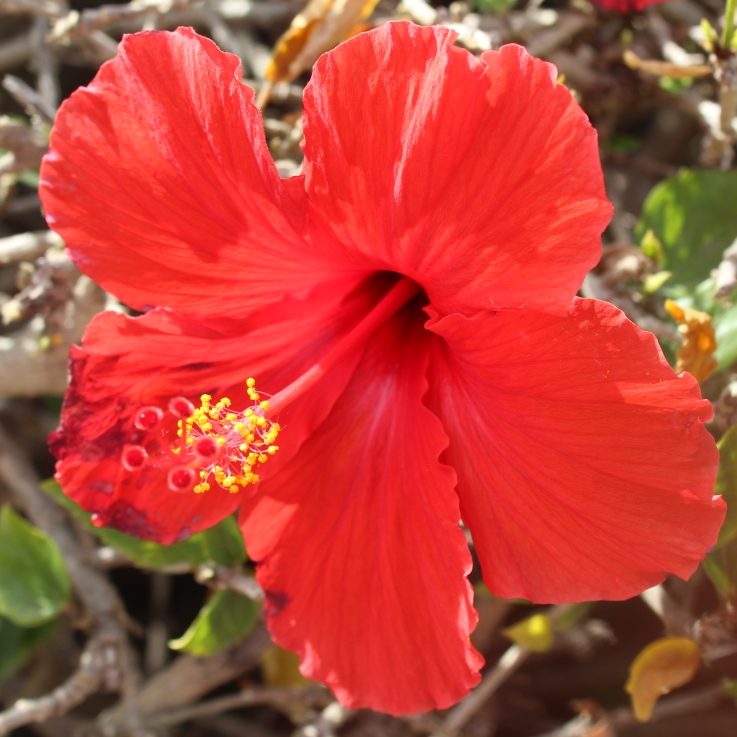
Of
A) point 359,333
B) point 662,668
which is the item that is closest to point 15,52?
point 359,333

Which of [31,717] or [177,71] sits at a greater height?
[177,71]

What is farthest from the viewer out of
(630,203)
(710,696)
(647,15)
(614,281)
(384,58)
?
(630,203)

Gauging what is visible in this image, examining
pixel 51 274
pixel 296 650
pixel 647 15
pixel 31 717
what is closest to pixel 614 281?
pixel 647 15

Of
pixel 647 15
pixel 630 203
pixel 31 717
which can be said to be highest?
pixel 647 15

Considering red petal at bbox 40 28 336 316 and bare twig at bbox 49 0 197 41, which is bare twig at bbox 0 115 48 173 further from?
red petal at bbox 40 28 336 316

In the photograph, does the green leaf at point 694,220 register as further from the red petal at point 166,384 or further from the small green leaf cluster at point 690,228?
the red petal at point 166,384

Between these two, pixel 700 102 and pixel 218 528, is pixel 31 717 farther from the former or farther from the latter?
pixel 700 102

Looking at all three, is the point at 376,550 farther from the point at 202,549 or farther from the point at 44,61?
the point at 44,61
